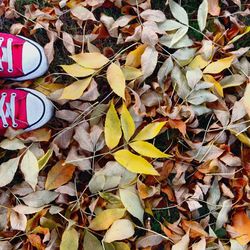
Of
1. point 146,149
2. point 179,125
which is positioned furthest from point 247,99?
point 146,149

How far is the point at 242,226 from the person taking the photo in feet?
4.76

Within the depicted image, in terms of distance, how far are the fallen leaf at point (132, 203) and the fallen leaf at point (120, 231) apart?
3 centimetres

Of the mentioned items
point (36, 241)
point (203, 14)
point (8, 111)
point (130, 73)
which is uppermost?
point (203, 14)

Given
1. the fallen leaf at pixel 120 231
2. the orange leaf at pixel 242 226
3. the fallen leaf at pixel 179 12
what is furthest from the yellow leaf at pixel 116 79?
the orange leaf at pixel 242 226

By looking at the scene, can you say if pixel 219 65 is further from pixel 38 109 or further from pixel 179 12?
pixel 38 109

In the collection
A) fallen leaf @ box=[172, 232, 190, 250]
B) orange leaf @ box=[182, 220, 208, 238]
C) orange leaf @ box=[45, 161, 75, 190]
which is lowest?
fallen leaf @ box=[172, 232, 190, 250]

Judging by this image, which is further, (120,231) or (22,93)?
(22,93)

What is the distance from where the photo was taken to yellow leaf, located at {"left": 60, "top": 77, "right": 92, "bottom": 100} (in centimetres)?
146

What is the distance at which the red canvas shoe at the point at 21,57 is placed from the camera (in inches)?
59.6

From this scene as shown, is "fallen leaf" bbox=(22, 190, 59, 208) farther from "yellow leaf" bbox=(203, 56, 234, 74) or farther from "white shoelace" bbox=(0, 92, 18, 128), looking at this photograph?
"yellow leaf" bbox=(203, 56, 234, 74)

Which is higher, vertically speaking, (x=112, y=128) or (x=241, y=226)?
(x=112, y=128)

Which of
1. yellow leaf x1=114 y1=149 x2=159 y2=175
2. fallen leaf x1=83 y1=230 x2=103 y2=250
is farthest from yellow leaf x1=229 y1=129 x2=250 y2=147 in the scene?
fallen leaf x1=83 y1=230 x2=103 y2=250

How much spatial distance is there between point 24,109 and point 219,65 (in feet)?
1.76

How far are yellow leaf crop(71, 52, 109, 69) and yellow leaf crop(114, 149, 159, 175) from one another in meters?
0.24
